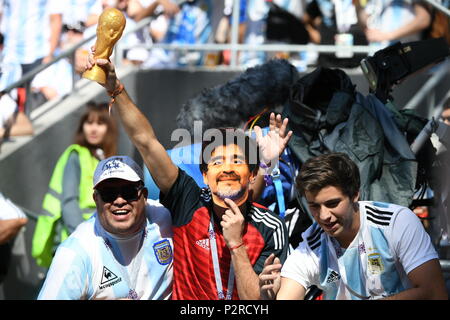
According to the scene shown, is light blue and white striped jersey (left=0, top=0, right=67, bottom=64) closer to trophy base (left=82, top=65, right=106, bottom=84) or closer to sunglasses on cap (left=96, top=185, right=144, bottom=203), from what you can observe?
sunglasses on cap (left=96, top=185, right=144, bottom=203)

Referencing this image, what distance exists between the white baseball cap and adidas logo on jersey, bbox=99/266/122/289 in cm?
48

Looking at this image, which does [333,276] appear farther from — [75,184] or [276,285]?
[75,184]

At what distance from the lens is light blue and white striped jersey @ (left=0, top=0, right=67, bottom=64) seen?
852 centimetres

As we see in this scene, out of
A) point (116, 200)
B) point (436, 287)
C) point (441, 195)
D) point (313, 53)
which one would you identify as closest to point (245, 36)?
point (313, 53)

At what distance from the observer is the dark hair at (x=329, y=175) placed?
4.47 meters

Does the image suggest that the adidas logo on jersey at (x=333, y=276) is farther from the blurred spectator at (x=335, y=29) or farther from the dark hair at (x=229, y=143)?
the blurred spectator at (x=335, y=29)

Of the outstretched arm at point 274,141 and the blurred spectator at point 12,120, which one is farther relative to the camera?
the blurred spectator at point 12,120

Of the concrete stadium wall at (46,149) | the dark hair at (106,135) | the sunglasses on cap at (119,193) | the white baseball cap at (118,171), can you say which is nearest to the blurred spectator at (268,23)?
the concrete stadium wall at (46,149)

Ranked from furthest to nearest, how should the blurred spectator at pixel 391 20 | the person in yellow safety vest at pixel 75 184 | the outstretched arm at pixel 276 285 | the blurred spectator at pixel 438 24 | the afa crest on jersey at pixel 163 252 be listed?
the blurred spectator at pixel 391 20, the blurred spectator at pixel 438 24, the person in yellow safety vest at pixel 75 184, the afa crest on jersey at pixel 163 252, the outstretched arm at pixel 276 285

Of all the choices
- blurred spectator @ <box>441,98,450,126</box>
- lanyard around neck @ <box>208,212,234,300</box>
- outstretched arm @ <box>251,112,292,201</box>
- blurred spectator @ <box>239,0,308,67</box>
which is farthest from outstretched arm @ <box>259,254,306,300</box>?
blurred spectator @ <box>239,0,308,67</box>

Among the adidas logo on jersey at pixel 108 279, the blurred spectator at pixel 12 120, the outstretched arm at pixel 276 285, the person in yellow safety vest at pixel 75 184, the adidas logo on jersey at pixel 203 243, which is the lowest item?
the outstretched arm at pixel 276 285

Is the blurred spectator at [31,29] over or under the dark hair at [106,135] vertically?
over

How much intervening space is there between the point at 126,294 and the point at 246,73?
193 centimetres
